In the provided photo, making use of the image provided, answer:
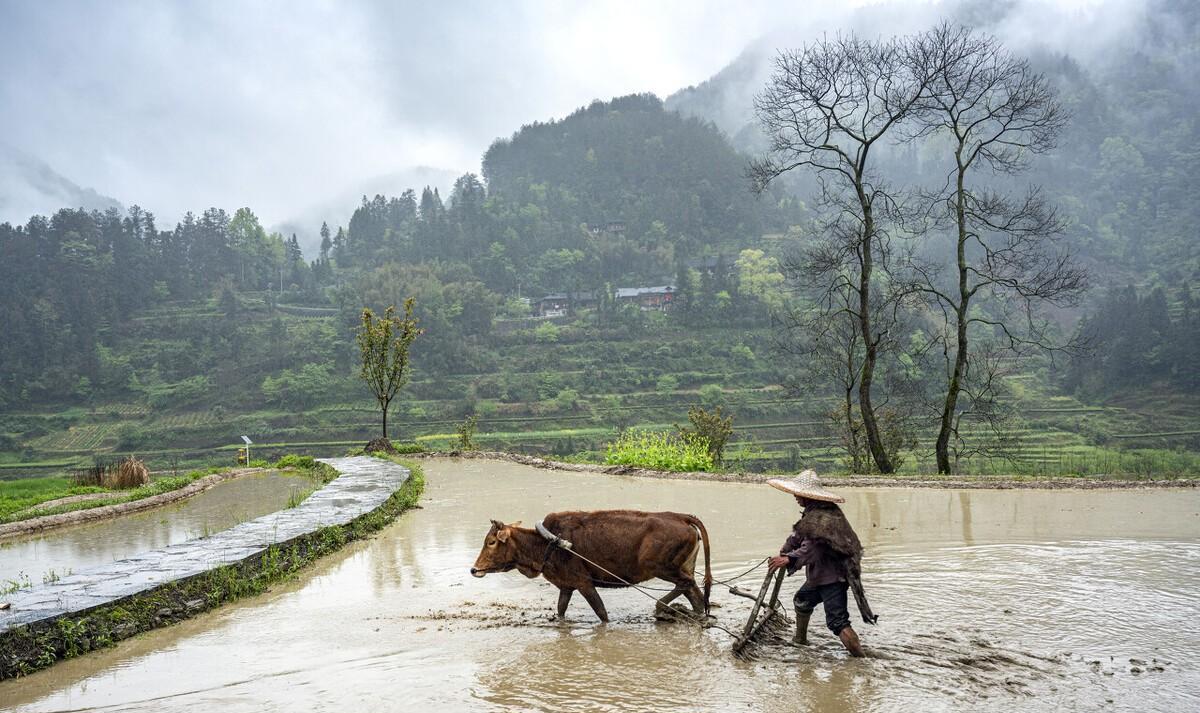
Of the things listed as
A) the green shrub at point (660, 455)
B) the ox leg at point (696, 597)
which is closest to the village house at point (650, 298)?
the green shrub at point (660, 455)

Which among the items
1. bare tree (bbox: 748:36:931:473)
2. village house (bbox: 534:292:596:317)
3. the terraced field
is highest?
village house (bbox: 534:292:596:317)

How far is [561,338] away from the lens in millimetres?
77188

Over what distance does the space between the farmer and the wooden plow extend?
0.15 m

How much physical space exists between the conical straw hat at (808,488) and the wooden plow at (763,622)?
0.58 m

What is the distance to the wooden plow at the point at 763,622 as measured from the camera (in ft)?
17.8

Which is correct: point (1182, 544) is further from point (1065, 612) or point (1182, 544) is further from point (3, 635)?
point (3, 635)

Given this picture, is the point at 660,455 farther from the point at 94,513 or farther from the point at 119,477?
the point at 119,477

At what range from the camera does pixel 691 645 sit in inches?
227

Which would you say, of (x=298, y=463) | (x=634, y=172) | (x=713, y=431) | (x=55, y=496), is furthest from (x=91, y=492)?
(x=634, y=172)

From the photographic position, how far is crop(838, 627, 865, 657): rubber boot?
17.4 feet

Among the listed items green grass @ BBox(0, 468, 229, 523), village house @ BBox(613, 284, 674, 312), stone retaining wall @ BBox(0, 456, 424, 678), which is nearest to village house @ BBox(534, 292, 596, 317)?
village house @ BBox(613, 284, 674, 312)

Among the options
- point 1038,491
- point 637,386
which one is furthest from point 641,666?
point 637,386

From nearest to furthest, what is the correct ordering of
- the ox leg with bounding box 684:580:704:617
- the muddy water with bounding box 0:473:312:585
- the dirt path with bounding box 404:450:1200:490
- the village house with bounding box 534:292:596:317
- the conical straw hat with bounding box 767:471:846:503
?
the conical straw hat with bounding box 767:471:846:503, the ox leg with bounding box 684:580:704:617, the muddy water with bounding box 0:473:312:585, the dirt path with bounding box 404:450:1200:490, the village house with bounding box 534:292:596:317

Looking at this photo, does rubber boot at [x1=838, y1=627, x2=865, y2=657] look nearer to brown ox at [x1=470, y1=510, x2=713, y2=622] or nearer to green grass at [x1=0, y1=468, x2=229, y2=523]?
brown ox at [x1=470, y1=510, x2=713, y2=622]
